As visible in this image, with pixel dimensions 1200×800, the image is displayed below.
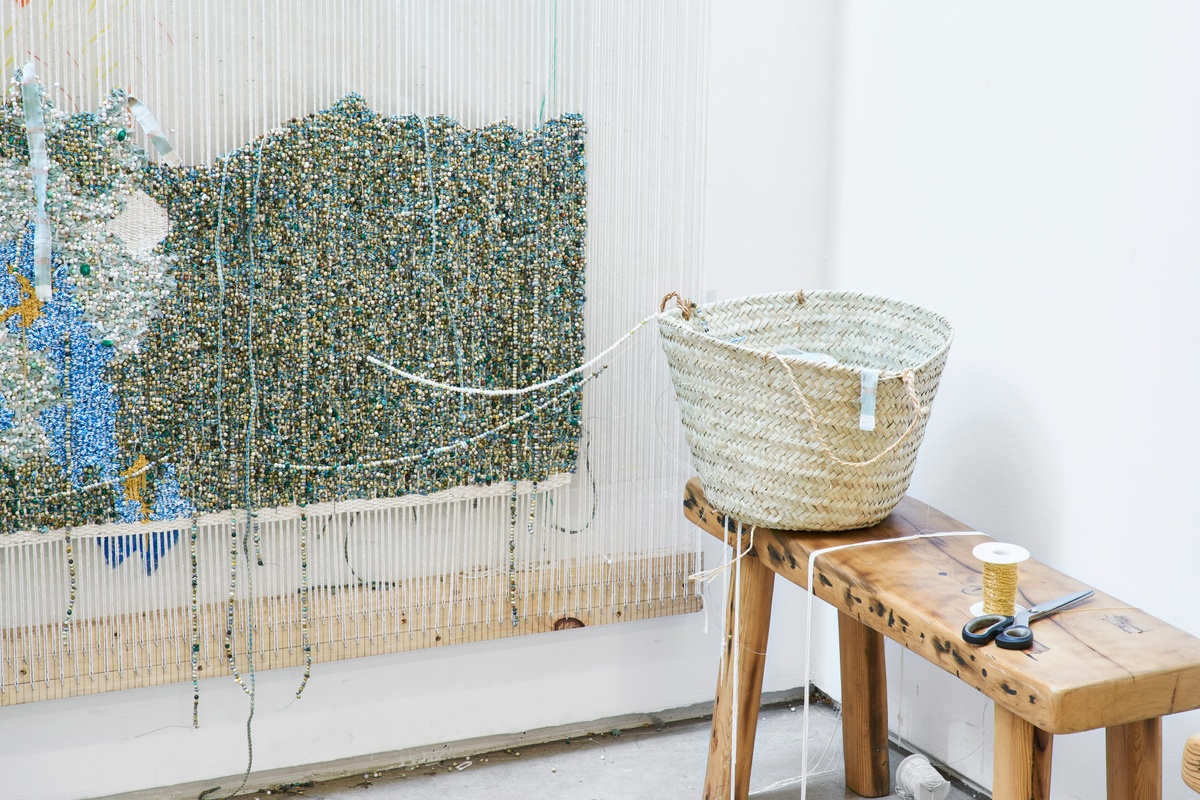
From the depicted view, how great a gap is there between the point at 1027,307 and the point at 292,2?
4.22 ft

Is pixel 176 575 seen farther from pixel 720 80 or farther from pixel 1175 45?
pixel 1175 45

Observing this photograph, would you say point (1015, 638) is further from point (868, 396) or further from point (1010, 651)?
point (868, 396)

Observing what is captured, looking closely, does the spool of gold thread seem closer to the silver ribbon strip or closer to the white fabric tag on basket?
the white fabric tag on basket

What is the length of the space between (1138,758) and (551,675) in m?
1.14

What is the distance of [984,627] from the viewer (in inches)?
49.9

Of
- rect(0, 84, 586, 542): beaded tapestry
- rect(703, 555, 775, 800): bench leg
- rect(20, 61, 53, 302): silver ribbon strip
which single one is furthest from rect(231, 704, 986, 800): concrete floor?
rect(20, 61, 53, 302): silver ribbon strip

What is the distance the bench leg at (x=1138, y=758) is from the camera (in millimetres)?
1291

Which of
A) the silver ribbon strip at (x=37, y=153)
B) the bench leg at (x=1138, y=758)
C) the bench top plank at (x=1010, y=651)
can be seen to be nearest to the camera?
the bench top plank at (x=1010, y=651)

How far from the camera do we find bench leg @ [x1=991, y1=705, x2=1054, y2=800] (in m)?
1.23

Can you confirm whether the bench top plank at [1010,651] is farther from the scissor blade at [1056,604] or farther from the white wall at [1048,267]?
the white wall at [1048,267]

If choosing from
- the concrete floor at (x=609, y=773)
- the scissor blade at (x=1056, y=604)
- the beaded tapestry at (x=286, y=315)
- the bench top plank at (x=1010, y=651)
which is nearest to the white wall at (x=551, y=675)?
the concrete floor at (x=609, y=773)

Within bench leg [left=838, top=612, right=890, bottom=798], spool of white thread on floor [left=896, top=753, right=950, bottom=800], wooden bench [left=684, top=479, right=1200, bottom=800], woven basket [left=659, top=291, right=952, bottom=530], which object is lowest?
spool of white thread on floor [left=896, top=753, right=950, bottom=800]

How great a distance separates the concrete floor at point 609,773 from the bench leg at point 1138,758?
0.66 metres

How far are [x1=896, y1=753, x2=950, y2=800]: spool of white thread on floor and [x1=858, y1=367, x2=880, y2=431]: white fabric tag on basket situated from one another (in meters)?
0.81
